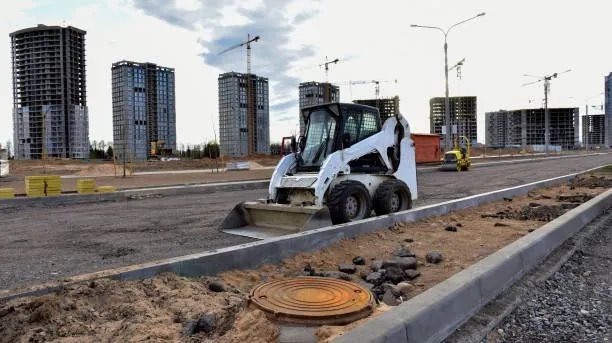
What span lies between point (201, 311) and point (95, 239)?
5.80 metres

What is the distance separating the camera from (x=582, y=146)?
12544 centimetres

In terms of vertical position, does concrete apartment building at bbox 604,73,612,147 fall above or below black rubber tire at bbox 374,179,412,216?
above

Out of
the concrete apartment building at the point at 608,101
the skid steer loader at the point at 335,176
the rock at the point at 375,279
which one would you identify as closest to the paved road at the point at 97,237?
the skid steer loader at the point at 335,176

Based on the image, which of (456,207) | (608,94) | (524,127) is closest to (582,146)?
(524,127)

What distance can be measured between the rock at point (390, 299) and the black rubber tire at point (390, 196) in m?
5.20

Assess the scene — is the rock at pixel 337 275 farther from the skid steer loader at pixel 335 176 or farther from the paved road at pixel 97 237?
the paved road at pixel 97 237

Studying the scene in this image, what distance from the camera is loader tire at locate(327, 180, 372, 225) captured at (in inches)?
343

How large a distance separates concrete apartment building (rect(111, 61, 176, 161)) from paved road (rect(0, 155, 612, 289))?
58.2 metres

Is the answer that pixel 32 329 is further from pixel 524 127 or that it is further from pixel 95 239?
pixel 524 127

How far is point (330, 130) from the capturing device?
10.1m

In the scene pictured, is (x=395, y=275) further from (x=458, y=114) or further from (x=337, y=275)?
(x=458, y=114)

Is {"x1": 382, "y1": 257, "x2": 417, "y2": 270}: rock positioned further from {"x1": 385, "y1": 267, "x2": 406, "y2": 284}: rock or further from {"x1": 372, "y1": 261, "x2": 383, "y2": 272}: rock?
{"x1": 385, "y1": 267, "x2": 406, "y2": 284}: rock

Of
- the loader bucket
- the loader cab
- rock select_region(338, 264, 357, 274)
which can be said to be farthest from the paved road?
rock select_region(338, 264, 357, 274)

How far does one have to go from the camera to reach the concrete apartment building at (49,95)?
73.9m
